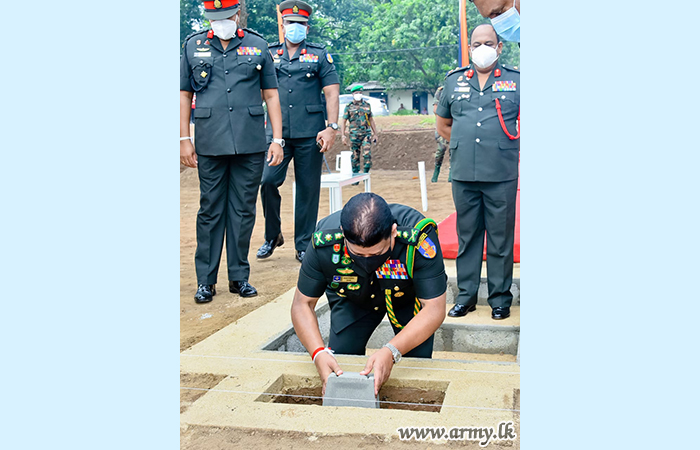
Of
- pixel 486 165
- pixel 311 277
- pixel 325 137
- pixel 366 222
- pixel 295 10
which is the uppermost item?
pixel 295 10

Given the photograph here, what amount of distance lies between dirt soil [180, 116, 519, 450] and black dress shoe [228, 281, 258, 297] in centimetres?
3

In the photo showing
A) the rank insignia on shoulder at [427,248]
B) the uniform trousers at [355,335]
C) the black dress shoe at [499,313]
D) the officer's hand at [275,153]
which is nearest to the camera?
the rank insignia on shoulder at [427,248]

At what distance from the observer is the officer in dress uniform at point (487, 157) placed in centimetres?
347

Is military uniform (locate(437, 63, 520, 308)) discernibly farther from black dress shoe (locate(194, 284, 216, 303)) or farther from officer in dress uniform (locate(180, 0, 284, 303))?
black dress shoe (locate(194, 284, 216, 303))

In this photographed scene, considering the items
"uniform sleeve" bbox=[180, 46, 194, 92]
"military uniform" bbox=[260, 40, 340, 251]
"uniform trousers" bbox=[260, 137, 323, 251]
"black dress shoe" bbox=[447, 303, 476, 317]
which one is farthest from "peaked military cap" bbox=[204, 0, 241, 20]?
"black dress shoe" bbox=[447, 303, 476, 317]

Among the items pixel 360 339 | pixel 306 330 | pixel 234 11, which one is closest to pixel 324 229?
pixel 306 330

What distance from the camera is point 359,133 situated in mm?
3625

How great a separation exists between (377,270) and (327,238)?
24cm

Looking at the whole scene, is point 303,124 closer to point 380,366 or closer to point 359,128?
point 359,128

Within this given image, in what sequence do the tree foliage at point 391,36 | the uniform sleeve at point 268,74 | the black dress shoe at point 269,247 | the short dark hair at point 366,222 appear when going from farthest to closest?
the black dress shoe at point 269,247 → the uniform sleeve at point 268,74 → the tree foliage at point 391,36 → the short dark hair at point 366,222

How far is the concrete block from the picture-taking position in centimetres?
241

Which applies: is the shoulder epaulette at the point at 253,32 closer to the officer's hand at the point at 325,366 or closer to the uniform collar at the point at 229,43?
the uniform collar at the point at 229,43

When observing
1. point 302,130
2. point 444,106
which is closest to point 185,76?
point 302,130

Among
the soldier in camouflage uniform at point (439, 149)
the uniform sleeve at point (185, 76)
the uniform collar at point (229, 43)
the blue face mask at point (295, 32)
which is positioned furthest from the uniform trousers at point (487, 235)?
the uniform sleeve at point (185, 76)
